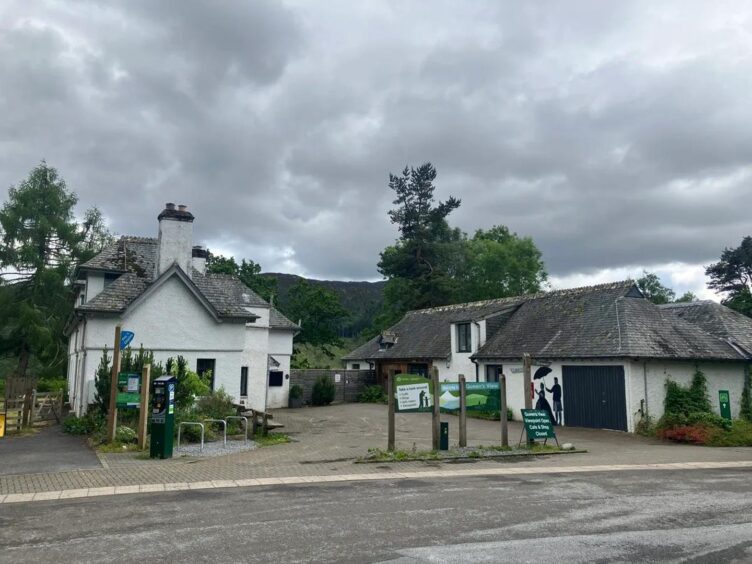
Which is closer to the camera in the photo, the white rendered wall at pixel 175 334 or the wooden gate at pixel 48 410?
the white rendered wall at pixel 175 334

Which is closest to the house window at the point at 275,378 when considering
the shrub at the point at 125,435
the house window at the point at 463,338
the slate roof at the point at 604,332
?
the house window at the point at 463,338

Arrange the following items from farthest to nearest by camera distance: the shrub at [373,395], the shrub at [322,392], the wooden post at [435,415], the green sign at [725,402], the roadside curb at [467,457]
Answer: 1. the shrub at [373,395]
2. the shrub at [322,392]
3. the green sign at [725,402]
4. the wooden post at [435,415]
5. the roadside curb at [467,457]

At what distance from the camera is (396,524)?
843cm

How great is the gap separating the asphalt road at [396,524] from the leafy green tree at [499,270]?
176 ft

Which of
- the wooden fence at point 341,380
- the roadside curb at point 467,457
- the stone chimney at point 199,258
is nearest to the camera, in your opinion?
the roadside curb at point 467,457

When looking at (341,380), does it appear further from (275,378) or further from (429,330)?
(429,330)

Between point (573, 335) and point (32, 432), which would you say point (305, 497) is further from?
point (573, 335)

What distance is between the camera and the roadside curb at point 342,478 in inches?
416

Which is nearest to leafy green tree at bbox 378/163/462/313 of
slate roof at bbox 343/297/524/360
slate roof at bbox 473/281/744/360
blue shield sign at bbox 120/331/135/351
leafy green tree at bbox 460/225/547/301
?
leafy green tree at bbox 460/225/547/301

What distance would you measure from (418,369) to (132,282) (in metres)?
18.8

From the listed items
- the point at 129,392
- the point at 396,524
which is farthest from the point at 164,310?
the point at 396,524

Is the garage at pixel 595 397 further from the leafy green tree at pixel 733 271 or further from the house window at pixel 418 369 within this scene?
the leafy green tree at pixel 733 271

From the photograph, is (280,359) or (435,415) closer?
(435,415)

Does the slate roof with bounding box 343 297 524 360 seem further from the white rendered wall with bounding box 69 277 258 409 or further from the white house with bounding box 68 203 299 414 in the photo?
the white house with bounding box 68 203 299 414
